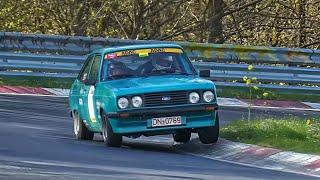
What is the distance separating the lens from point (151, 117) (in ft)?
41.5

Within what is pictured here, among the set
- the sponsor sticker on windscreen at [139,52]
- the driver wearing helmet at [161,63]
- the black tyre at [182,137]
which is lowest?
the black tyre at [182,137]

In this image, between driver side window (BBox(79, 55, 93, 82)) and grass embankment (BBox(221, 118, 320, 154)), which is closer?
grass embankment (BBox(221, 118, 320, 154))

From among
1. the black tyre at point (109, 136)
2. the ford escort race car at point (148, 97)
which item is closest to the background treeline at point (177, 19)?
the ford escort race car at point (148, 97)

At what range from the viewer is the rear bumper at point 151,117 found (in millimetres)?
12633

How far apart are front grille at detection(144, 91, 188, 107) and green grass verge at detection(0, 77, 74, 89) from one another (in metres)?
9.18

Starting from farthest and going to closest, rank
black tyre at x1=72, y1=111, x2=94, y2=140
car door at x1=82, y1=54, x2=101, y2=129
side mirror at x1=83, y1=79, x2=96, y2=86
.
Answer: black tyre at x1=72, y1=111, x2=94, y2=140, side mirror at x1=83, y1=79, x2=96, y2=86, car door at x1=82, y1=54, x2=101, y2=129

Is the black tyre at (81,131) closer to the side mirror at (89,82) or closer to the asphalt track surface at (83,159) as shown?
the asphalt track surface at (83,159)

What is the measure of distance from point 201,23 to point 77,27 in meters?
3.51

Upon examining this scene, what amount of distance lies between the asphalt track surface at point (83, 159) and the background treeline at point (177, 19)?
1122 centimetres

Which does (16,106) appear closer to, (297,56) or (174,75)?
(174,75)

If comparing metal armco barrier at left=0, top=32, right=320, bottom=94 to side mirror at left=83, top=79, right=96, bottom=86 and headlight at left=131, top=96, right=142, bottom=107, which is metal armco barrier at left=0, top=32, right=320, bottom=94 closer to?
side mirror at left=83, top=79, right=96, bottom=86

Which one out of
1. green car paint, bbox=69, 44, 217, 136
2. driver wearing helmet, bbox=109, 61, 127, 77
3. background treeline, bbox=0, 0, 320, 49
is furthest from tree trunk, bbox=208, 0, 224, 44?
green car paint, bbox=69, 44, 217, 136

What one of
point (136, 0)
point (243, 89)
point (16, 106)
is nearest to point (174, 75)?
point (16, 106)

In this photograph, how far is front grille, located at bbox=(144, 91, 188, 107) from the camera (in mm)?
12672
